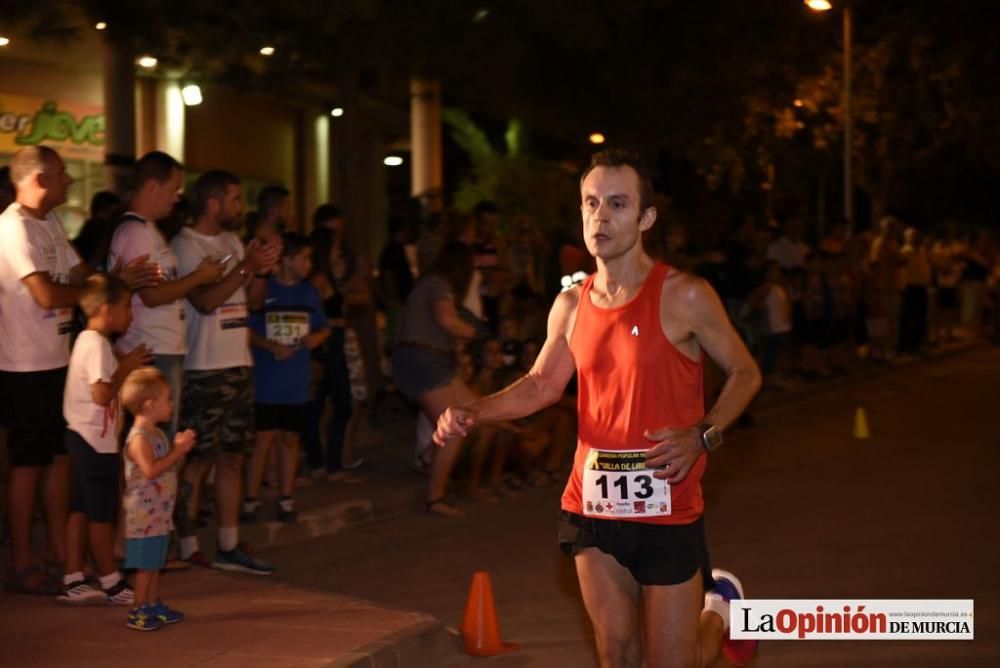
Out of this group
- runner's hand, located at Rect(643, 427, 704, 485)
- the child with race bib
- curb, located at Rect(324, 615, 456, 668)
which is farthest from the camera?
the child with race bib

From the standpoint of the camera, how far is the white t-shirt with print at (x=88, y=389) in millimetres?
8078

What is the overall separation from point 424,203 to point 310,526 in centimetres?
638

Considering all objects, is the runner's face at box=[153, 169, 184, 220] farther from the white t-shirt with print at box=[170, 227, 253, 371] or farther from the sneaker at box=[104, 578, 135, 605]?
the sneaker at box=[104, 578, 135, 605]

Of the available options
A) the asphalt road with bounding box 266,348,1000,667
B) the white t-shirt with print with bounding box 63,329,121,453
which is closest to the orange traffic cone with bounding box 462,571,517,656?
the asphalt road with bounding box 266,348,1000,667

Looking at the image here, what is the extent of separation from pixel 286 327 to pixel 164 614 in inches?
132

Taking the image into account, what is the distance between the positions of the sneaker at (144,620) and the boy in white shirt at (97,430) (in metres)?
0.63

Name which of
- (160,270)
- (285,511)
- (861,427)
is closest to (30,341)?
(160,270)

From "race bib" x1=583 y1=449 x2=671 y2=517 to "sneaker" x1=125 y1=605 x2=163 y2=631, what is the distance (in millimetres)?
2997

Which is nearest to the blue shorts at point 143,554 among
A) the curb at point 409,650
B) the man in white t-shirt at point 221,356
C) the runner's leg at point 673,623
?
the curb at point 409,650

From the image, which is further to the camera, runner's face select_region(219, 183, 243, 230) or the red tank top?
runner's face select_region(219, 183, 243, 230)

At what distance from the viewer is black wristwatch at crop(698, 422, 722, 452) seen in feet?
17.5

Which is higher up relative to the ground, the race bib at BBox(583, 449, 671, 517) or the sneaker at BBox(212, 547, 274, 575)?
the race bib at BBox(583, 449, 671, 517)

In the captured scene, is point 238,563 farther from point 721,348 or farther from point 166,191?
point 721,348

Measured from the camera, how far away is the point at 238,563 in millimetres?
9422
